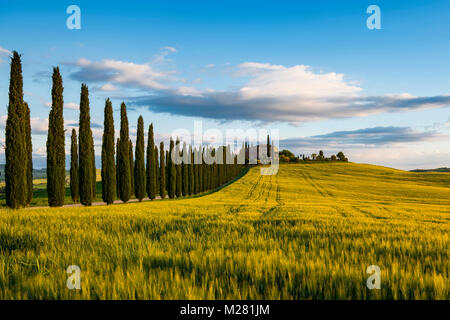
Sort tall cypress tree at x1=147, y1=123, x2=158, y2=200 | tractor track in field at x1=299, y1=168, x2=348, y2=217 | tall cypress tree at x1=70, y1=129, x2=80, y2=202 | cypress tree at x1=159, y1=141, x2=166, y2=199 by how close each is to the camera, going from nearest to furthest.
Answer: tractor track in field at x1=299, y1=168, x2=348, y2=217
tall cypress tree at x1=70, y1=129, x2=80, y2=202
tall cypress tree at x1=147, y1=123, x2=158, y2=200
cypress tree at x1=159, y1=141, x2=166, y2=199

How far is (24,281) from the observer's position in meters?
3.61

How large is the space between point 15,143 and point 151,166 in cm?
1915

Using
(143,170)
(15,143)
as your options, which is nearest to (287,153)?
(143,170)

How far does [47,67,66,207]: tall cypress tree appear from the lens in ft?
82.2

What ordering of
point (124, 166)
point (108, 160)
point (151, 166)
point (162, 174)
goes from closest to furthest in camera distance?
1. point (108, 160)
2. point (124, 166)
3. point (151, 166)
4. point (162, 174)

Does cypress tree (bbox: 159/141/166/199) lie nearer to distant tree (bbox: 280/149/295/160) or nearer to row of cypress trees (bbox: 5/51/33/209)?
row of cypress trees (bbox: 5/51/33/209)

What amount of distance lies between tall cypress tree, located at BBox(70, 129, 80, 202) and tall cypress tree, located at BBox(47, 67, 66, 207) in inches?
259

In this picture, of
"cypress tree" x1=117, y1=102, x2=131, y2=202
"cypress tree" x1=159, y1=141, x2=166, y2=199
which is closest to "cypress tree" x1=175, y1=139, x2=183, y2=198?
"cypress tree" x1=159, y1=141, x2=166, y2=199

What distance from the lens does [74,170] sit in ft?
113

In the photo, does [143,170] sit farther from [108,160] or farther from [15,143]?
[15,143]

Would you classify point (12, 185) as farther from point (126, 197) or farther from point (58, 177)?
point (126, 197)
